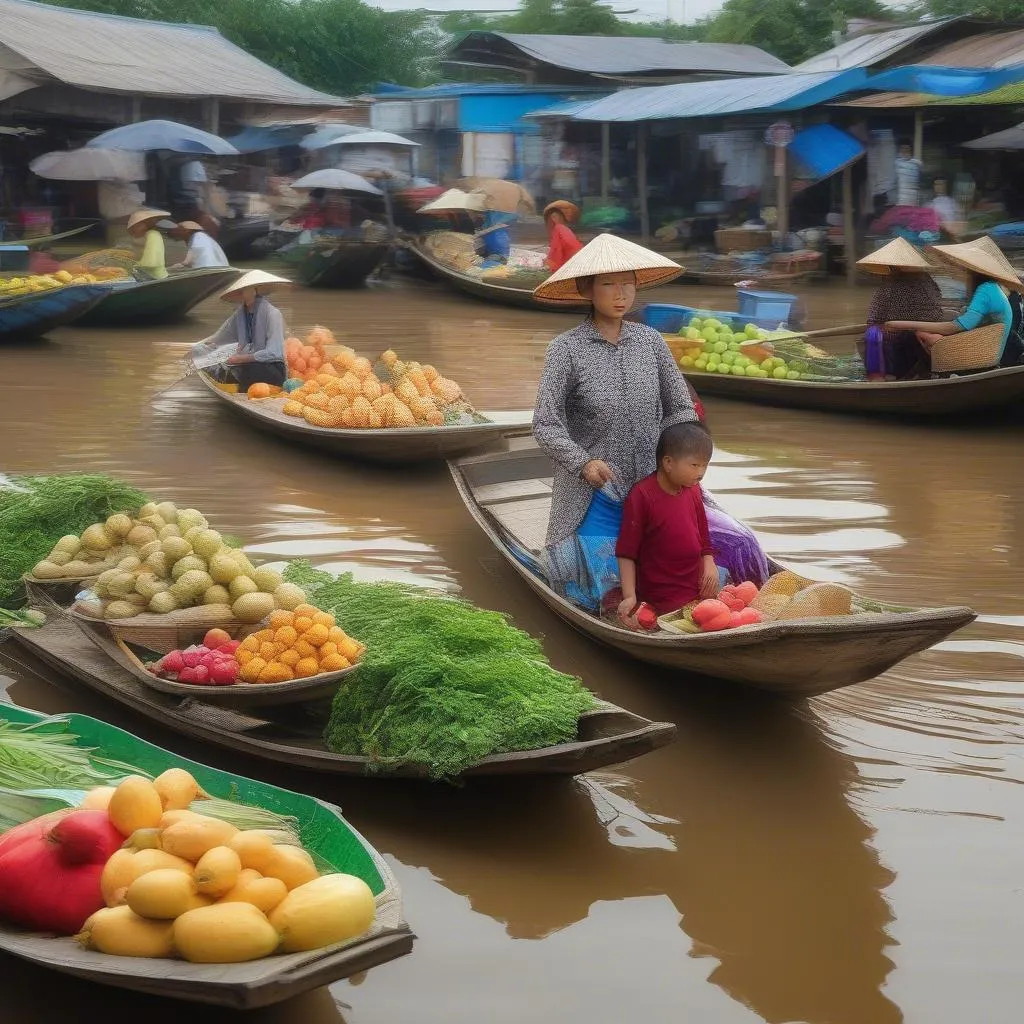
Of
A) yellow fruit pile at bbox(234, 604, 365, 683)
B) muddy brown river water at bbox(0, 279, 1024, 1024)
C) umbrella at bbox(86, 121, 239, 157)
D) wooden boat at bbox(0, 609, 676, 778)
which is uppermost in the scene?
umbrella at bbox(86, 121, 239, 157)

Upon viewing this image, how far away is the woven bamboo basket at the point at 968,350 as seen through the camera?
8031 millimetres

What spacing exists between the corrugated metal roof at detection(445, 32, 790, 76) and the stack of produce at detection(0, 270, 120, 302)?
43.8 feet

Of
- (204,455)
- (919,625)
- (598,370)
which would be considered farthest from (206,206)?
(919,625)

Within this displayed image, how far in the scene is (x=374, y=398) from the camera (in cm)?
769

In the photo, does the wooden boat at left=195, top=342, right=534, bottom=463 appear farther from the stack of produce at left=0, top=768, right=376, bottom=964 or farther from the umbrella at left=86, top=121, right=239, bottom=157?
the umbrella at left=86, top=121, right=239, bottom=157

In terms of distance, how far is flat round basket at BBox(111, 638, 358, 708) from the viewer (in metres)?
3.72

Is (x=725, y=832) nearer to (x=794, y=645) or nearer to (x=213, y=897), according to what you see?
(x=794, y=645)

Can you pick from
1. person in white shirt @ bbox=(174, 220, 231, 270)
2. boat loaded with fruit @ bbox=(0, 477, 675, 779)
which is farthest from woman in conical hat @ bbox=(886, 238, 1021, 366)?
person in white shirt @ bbox=(174, 220, 231, 270)

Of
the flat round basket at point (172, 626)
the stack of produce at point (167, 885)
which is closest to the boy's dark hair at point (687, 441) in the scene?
the flat round basket at point (172, 626)

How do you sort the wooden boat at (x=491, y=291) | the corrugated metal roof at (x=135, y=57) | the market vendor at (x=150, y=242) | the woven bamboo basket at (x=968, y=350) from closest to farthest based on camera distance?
1. the woven bamboo basket at (x=968, y=350)
2. the market vendor at (x=150, y=242)
3. the wooden boat at (x=491, y=291)
4. the corrugated metal roof at (x=135, y=57)

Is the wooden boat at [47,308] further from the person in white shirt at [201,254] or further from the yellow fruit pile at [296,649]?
the yellow fruit pile at [296,649]

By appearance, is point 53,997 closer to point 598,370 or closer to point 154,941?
point 154,941

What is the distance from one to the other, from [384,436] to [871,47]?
15.5 m

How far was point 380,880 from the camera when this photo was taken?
2.78 metres
